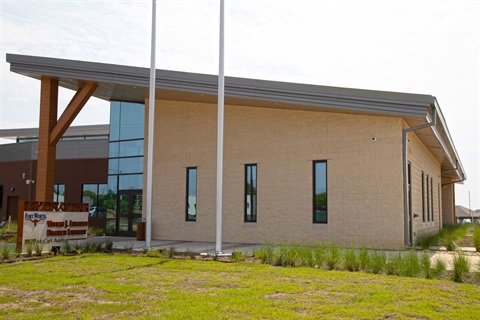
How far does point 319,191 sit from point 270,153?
100 inches

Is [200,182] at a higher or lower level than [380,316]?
higher

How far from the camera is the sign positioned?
15.9m

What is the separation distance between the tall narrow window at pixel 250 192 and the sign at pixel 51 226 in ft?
20.1

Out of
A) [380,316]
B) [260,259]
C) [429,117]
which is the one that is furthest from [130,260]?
[429,117]

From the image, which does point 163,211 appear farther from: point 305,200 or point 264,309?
→ point 264,309

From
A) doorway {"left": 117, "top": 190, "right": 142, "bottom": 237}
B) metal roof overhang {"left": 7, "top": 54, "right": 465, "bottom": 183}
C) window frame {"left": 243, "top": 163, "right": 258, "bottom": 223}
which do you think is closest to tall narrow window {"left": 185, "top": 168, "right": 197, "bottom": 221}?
window frame {"left": 243, "top": 163, "right": 258, "bottom": 223}

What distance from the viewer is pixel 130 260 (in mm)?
13719

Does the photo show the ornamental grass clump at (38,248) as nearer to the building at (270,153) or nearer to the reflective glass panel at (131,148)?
the building at (270,153)

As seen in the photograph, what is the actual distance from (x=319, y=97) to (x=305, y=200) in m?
3.94

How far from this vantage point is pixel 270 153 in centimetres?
1978

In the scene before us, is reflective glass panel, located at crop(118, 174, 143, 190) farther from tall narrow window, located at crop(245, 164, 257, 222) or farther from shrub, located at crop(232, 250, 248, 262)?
shrub, located at crop(232, 250, 248, 262)

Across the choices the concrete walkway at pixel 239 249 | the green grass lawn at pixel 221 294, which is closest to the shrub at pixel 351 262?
the green grass lawn at pixel 221 294

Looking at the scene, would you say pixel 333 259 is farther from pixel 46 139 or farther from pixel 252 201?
pixel 46 139

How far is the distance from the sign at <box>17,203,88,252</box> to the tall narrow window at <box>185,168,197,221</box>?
475 cm
